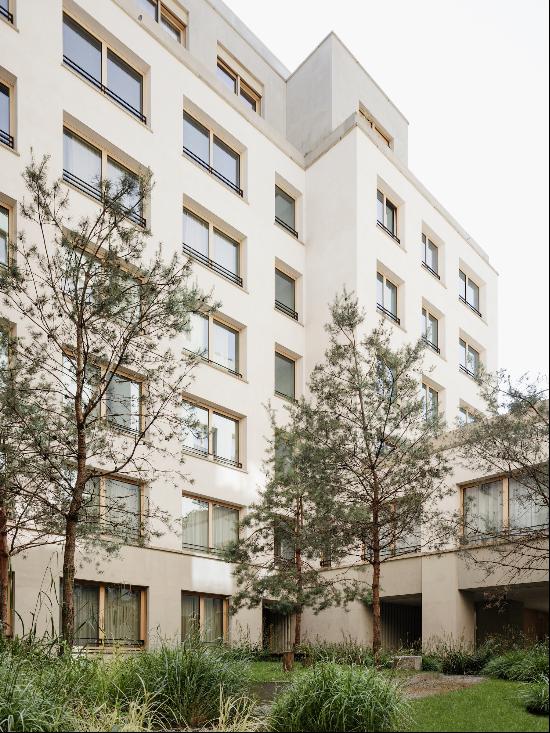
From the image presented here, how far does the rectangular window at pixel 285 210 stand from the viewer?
30.5m

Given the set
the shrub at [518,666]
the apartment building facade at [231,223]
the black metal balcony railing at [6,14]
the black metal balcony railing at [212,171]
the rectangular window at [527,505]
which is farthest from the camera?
the black metal balcony railing at [212,171]

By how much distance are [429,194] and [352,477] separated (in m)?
20.1

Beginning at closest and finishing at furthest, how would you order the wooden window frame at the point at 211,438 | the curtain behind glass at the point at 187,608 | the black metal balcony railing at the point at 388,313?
1. the curtain behind glass at the point at 187,608
2. the wooden window frame at the point at 211,438
3. the black metal balcony railing at the point at 388,313

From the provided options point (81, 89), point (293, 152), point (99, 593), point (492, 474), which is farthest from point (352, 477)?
point (293, 152)

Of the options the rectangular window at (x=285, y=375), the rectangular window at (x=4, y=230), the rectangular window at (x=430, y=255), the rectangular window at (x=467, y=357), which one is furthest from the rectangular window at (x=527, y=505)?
the rectangular window at (x=467, y=357)

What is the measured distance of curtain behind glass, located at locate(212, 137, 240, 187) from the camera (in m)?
27.9

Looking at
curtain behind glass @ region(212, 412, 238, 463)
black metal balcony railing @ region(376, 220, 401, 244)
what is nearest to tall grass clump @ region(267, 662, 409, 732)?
curtain behind glass @ region(212, 412, 238, 463)

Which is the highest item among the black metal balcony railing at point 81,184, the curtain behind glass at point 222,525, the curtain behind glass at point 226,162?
the curtain behind glass at point 226,162

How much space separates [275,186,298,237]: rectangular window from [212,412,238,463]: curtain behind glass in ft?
26.7

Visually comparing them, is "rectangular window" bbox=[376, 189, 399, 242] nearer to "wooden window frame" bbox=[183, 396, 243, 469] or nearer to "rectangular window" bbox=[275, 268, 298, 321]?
"rectangular window" bbox=[275, 268, 298, 321]

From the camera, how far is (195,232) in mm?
26594

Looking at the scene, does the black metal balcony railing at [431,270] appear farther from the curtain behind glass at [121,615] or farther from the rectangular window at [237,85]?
the curtain behind glass at [121,615]

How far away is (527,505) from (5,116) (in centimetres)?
1640

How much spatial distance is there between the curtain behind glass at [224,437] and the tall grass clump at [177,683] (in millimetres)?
15729
